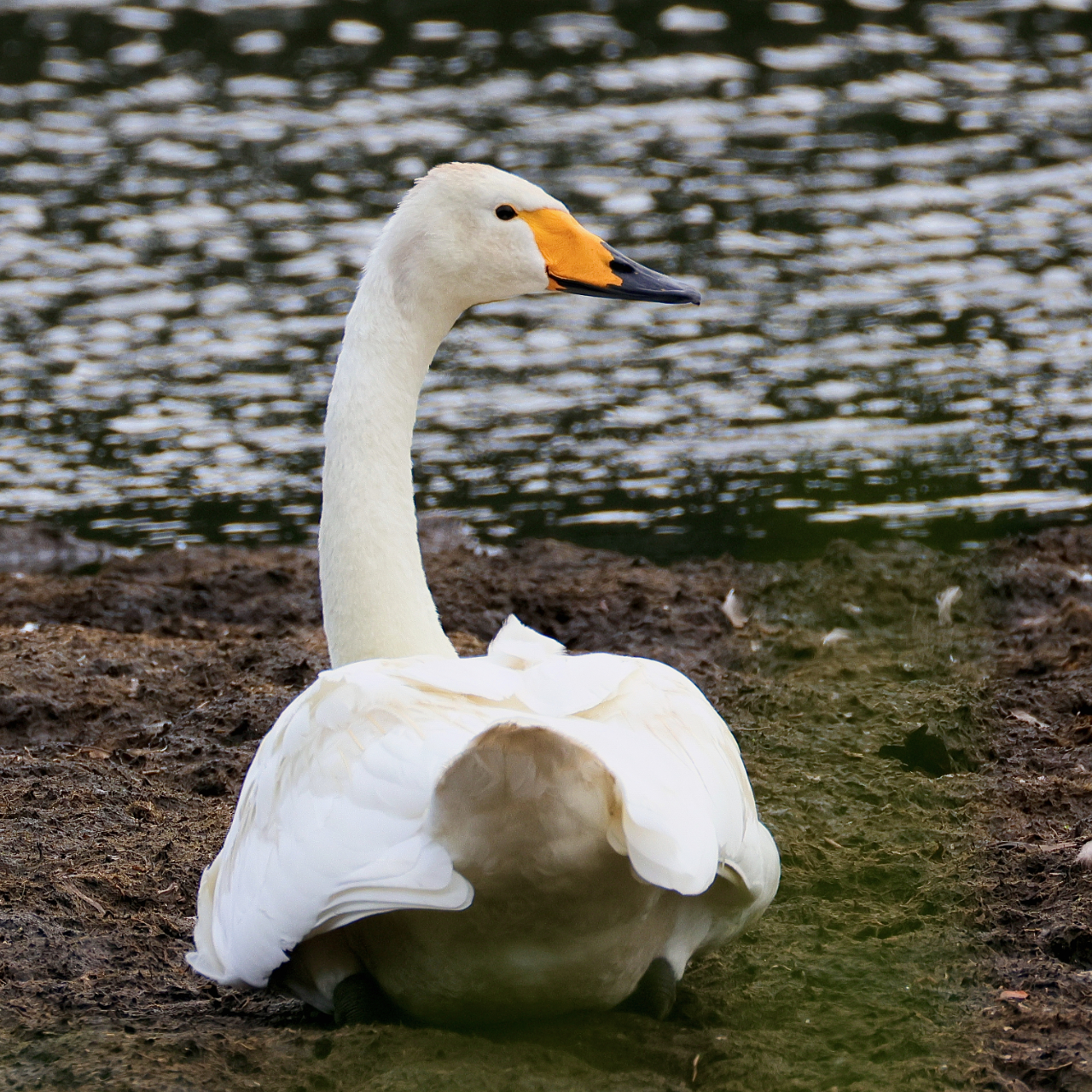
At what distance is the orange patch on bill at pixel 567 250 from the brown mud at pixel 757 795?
170 cm

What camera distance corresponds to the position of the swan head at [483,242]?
15.0ft

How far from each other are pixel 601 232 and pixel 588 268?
7.21m

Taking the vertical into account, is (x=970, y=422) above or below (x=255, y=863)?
below

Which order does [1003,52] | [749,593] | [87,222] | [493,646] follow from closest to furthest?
[493,646] → [749,593] → [87,222] → [1003,52]

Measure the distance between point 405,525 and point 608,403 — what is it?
587cm

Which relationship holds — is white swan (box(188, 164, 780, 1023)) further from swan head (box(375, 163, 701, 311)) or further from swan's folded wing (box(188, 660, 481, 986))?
swan head (box(375, 163, 701, 311))

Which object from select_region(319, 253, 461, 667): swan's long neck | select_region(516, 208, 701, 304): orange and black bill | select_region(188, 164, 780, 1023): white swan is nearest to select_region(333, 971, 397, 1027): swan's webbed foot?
select_region(188, 164, 780, 1023): white swan

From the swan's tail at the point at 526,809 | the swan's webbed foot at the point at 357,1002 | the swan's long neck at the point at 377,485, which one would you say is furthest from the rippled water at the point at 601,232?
the swan's tail at the point at 526,809

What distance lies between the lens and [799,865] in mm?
4375

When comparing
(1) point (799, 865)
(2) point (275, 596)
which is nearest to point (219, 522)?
(2) point (275, 596)

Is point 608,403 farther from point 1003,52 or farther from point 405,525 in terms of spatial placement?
point 1003,52

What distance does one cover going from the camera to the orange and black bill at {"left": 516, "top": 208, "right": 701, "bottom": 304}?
4832 millimetres

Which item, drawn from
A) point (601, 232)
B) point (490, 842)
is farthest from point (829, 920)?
point (601, 232)

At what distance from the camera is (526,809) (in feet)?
8.96
